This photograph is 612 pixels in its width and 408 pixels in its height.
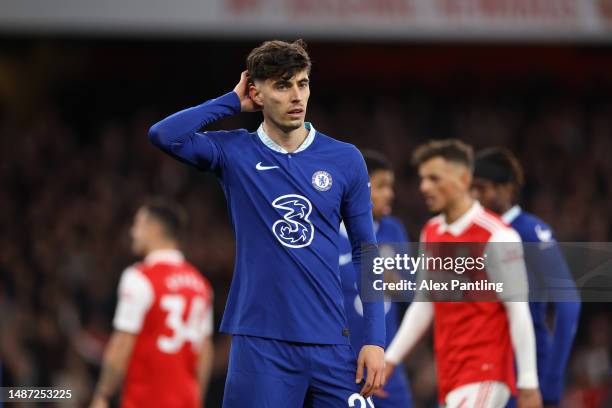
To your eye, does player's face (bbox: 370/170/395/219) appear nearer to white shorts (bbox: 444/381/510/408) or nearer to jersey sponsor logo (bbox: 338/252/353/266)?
jersey sponsor logo (bbox: 338/252/353/266)

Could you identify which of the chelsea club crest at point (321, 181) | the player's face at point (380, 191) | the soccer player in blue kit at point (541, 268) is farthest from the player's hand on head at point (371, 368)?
the player's face at point (380, 191)

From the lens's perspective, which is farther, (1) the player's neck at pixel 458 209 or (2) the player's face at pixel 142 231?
(2) the player's face at pixel 142 231

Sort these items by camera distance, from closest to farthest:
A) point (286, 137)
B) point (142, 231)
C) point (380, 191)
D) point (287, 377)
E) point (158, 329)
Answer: point (287, 377) → point (286, 137) → point (380, 191) → point (158, 329) → point (142, 231)

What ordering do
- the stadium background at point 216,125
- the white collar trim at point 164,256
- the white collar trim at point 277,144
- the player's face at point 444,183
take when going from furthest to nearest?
the stadium background at point 216,125 < the white collar trim at point 164,256 < the player's face at point 444,183 < the white collar trim at point 277,144

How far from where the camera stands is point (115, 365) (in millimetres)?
6422

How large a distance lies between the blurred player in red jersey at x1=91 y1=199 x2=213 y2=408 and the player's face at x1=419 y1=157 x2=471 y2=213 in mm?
1883

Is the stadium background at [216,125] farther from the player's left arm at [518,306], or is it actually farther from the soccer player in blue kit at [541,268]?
the player's left arm at [518,306]

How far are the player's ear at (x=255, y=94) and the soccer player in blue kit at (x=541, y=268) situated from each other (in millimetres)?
2108

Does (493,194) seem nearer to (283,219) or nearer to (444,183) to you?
(444,183)

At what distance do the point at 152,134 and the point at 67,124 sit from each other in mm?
14219

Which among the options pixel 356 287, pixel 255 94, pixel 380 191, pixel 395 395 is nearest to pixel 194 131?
pixel 255 94

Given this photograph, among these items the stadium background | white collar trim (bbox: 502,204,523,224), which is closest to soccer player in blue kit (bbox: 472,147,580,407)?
white collar trim (bbox: 502,204,523,224)

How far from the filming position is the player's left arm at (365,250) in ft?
12.5

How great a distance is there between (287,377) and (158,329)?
3049 millimetres
